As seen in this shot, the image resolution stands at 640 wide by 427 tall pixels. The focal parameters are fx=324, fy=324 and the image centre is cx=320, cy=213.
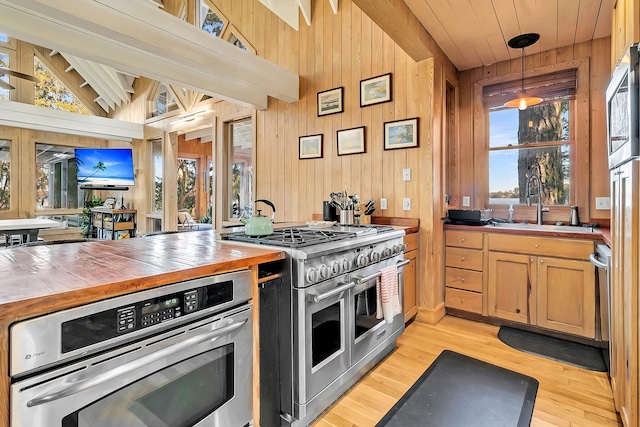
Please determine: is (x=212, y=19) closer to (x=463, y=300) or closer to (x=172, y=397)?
(x=463, y=300)

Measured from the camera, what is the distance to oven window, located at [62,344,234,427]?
3.12 ft

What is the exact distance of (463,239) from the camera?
300 centimetres

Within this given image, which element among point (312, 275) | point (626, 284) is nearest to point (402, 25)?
point (312, 275)

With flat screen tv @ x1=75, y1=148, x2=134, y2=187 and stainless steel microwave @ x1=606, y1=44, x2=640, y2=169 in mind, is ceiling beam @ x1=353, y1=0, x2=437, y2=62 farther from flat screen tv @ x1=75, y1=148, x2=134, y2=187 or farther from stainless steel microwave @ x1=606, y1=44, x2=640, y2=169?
flat screen tv @ x1=75, y1=148, x2=134, y2=187

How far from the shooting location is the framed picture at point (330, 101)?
3410mm

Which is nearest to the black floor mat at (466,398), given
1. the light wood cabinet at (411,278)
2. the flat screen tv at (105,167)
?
the light wood cabinet at (411,278)

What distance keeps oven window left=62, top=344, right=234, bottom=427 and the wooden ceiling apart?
2.58 m

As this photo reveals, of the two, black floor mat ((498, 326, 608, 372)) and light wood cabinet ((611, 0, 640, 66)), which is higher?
light wood cabinet ((611, 0, 640, 66))

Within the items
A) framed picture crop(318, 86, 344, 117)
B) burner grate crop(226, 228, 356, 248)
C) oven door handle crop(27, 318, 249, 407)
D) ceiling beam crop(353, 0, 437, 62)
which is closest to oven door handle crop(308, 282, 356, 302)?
burner grate crop(226, 228, 356, 248)

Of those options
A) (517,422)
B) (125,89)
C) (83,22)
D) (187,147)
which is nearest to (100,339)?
(517,422)

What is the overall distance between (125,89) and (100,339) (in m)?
7.14

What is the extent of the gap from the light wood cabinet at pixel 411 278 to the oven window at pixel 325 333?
1126 millimetres

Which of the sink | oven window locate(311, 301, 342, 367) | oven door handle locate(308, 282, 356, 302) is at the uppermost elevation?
the sink

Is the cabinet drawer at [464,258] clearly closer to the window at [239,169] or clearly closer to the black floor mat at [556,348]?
the black floor mat at [556,348]
